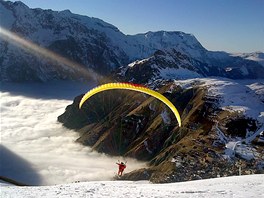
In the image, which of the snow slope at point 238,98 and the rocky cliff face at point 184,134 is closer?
the rocky cliff face at point 184,134

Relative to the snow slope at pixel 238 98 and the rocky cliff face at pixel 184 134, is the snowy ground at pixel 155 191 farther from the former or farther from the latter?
the snow slope at pixel 238 98

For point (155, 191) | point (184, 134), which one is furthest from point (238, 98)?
point (155, 191)

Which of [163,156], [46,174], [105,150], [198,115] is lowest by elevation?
[46,174]

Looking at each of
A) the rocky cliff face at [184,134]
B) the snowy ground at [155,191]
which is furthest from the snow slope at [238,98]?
the snowy ground at [155,191]

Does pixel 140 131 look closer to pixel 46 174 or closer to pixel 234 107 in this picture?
pixel 234 107

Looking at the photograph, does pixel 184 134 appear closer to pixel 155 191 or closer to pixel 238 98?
pixel 238 98

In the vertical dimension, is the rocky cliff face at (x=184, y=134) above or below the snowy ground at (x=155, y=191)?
below

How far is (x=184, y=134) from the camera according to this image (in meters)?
124

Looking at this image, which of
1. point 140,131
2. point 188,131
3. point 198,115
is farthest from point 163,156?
point 140,131

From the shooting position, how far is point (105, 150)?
171750 mm

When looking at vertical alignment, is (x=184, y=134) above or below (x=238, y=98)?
below

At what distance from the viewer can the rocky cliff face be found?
89125mm

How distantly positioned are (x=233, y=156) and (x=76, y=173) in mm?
101832

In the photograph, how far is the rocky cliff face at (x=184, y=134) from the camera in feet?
292
